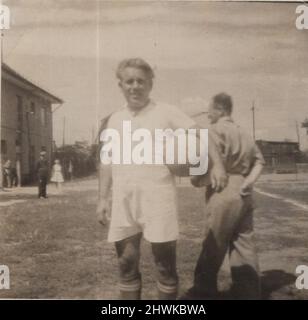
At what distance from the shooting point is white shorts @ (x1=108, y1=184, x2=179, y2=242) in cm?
274

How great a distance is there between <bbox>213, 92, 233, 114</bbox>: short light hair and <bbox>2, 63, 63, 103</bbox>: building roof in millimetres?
995

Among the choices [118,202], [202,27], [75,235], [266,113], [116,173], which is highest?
[202,27]

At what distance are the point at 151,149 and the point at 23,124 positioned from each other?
0.87 m

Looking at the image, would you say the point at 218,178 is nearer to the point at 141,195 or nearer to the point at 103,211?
the point at 141,195

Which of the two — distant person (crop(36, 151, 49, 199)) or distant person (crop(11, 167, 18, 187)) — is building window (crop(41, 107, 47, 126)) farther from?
distant person (crop(11, 167, 18, 187))

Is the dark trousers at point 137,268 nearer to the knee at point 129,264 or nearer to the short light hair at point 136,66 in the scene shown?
the knee at point 129,264

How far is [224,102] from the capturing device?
9.42 feet

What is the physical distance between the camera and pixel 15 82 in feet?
9.55

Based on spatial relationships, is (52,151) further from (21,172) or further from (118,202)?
(118,202)

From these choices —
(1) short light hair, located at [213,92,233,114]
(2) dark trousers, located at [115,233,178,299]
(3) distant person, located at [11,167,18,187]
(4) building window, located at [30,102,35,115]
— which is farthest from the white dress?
(1) short light hair, located at [213,92,233,114]

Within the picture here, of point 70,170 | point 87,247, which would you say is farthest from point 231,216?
point 70,170

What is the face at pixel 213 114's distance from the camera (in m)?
2.84

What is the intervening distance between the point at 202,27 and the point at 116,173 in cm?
106

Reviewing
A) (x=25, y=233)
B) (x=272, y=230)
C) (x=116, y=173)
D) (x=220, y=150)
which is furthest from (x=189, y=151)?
(x=25, y=233)
